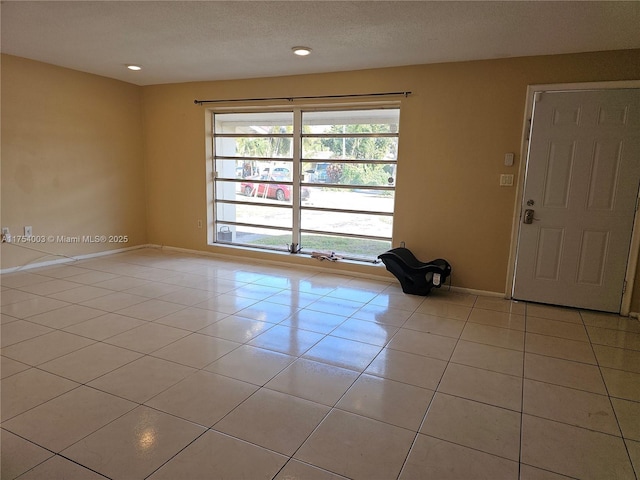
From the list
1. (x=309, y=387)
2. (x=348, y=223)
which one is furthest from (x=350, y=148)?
(x=309, y=387)

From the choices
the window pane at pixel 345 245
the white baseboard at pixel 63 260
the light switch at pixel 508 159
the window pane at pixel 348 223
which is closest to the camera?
the light switch at pixel 508 159

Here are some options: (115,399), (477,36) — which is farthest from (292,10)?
(115,399)

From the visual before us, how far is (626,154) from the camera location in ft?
12.2

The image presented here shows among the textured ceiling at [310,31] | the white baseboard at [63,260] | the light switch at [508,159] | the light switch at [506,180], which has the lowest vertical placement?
the white baseboard at [63,260]

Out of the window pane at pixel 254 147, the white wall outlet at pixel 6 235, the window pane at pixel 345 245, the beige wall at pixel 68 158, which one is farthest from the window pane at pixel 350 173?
the white wall outlet at pixel 6 235

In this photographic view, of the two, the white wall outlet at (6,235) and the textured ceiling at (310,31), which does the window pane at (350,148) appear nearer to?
the textured ceiling at (310,31)

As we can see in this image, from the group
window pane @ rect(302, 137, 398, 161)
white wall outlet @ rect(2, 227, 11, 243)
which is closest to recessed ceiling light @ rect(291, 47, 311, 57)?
window pane @ rect(302, 137, 398, 161)

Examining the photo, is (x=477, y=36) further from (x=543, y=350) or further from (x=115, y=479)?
(x=115, y=479)

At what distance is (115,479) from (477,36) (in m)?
3.91

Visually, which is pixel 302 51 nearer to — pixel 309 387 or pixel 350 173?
pixel 350 173

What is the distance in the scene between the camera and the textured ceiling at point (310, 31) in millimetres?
2920

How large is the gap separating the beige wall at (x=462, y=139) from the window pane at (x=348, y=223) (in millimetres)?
287

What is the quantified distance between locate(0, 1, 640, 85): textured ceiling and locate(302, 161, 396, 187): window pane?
1151 millimetres

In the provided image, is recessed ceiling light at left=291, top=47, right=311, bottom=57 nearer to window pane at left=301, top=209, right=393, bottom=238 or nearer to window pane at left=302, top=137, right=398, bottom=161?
window pane at left=302, top=137, right=398, bottom=161
